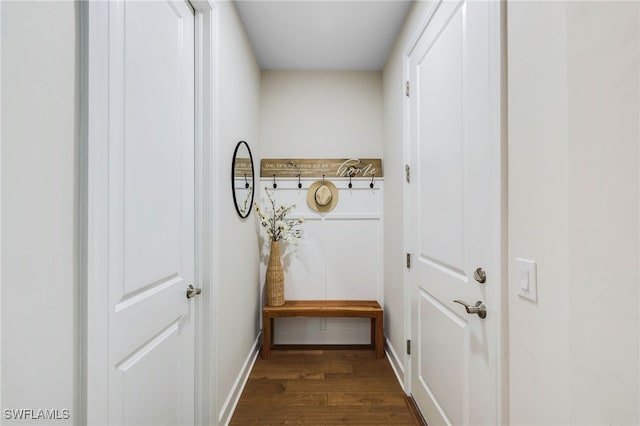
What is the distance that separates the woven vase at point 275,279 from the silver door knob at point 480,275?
5.93 feet

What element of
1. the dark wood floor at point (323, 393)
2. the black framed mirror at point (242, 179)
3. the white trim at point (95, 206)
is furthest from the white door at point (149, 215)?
the dark wood floor at point (323, 393)

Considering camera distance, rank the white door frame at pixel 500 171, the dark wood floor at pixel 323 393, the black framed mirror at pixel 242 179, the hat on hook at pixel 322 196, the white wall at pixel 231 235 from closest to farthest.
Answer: the white door frame at pixel 500 171
the white wall at pixel 231 235
the dark wood floor at pixel 323 393
the black framed mirror at pixel 242 179
the hat on hook at pixel 322 196

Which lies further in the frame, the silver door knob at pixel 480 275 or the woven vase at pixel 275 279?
the woven vase at pixel 275 279

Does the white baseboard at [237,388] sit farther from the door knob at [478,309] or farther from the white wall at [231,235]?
the door knob at [478,309]

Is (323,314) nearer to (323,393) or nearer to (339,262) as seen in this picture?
(339,262)

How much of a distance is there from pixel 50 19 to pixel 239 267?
1.64m

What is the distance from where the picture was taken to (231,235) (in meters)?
1.90

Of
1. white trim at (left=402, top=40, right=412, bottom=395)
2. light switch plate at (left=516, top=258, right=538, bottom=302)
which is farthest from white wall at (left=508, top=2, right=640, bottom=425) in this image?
white trim at (left=402, top=40, right=412, bottom=395)

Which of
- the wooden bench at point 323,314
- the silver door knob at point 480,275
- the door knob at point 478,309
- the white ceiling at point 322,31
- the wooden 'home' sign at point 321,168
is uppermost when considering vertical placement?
the white ceiling at point 322,31

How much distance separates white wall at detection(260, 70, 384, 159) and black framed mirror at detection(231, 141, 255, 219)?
59cm

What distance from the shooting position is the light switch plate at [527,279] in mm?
905

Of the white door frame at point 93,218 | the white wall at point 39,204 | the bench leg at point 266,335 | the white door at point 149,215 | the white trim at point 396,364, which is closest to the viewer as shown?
the white wall at point 39,204

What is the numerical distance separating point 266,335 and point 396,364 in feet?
3.57

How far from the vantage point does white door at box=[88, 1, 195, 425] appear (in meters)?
0.87
